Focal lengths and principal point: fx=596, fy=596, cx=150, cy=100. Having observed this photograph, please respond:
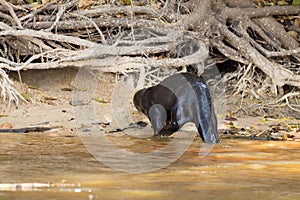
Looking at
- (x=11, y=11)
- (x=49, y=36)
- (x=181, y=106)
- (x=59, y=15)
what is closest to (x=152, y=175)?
(x=181, y=106)

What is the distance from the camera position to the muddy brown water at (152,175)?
2.40 meters

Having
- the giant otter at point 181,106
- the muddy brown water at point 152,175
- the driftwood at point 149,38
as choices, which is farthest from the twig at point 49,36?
the muddy brown water at point 152,175

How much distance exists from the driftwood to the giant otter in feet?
3.81

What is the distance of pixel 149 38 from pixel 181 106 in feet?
5.66

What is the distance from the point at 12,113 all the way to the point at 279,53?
2.81 meters

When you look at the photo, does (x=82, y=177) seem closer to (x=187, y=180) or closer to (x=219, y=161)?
(x=187, y=180)

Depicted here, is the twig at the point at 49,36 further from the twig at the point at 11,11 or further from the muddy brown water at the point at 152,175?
the muddy brown water at the point at 152,175

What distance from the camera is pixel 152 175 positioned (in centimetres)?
285

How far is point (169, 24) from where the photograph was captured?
6031 mm

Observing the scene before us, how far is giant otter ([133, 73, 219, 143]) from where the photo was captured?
Answer: 170 inches

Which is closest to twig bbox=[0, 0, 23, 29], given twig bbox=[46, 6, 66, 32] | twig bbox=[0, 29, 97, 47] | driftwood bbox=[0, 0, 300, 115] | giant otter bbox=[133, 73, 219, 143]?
driftwood bbox=[0, 0, 300, 115]

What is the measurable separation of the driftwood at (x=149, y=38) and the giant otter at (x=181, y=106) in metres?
1.16

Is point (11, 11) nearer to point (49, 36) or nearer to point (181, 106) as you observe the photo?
point (49, 36)

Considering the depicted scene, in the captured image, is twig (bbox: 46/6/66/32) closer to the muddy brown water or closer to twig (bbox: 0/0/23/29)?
twig (bbox: 0/0/23/29)
